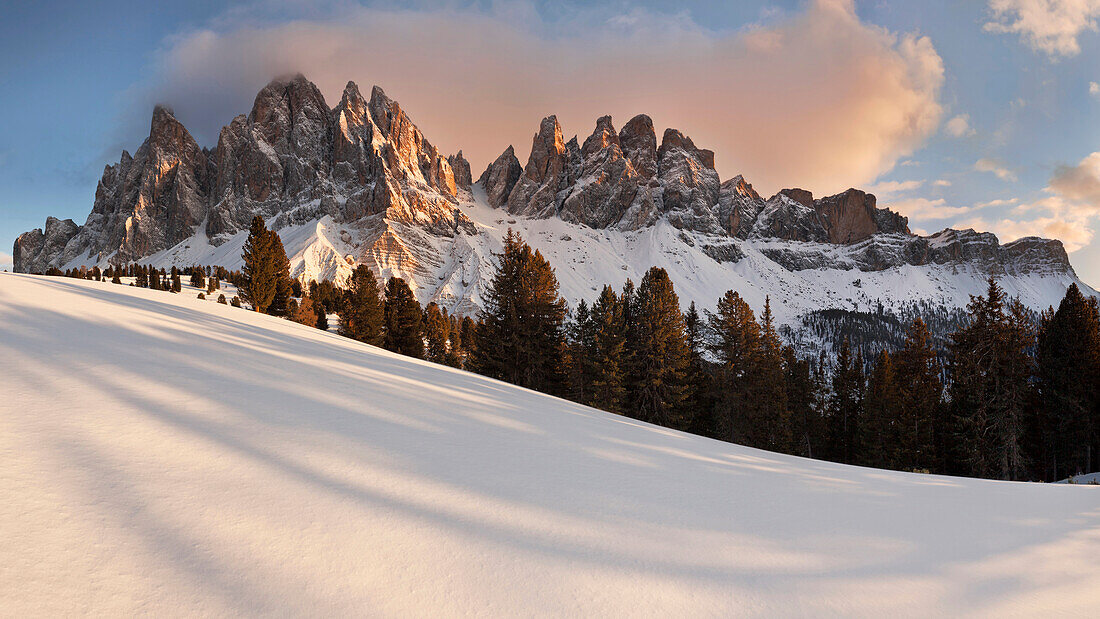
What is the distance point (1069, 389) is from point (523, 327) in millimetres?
28002

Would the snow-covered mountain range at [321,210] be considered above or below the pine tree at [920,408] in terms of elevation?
above

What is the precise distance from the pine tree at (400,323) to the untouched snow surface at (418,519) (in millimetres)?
26821

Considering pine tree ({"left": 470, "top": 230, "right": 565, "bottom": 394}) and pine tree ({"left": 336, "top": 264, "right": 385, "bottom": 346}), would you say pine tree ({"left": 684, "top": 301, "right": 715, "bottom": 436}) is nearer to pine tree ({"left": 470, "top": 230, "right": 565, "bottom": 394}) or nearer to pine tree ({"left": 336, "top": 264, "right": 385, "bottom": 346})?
pine tree ({"left": 470, "top": 230, "right": 565, "bottom": 394})

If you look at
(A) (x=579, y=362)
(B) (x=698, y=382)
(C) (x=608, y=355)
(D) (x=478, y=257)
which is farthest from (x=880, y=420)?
(D) (x=478, y=257)

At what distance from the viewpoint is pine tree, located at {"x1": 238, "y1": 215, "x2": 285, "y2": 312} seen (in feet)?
80.3

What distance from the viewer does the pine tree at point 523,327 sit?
22.2 meters

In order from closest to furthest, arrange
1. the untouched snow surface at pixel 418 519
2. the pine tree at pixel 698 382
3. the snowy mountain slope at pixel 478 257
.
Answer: the untouched snow surface at pixel 418 519, the pine tree at pixel 698 382, the snowy mountain slope at pixel 478 257

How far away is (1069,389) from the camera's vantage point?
21281 millimetres

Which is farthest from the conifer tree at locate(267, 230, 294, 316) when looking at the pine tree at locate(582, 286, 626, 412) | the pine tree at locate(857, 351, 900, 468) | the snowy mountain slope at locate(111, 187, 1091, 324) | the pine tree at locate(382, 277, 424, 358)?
the snowy mountain slope at locate(111, 187, 1091, 324)

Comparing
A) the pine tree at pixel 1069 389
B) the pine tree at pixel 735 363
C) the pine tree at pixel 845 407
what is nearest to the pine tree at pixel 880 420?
the pine tree at pixel 845 407

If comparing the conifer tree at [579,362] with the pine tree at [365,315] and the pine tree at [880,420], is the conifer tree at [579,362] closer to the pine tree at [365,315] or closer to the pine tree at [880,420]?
the pine tree at [365,315]

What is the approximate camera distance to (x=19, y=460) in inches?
104

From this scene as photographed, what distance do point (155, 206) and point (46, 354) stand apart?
22975 centimetres

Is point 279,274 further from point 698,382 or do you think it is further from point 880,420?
point 880,420
